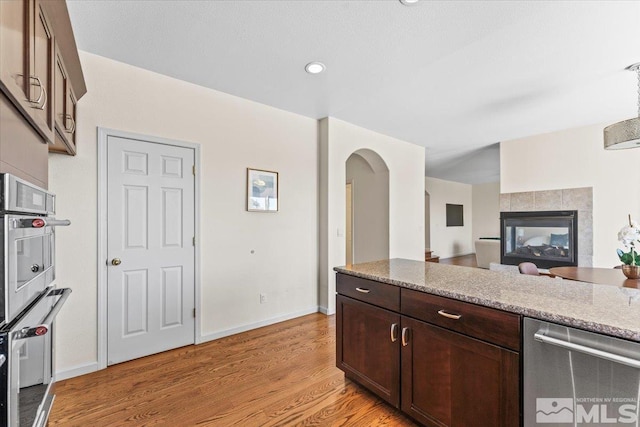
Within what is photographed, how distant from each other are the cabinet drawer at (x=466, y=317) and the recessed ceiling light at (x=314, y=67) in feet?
6.77

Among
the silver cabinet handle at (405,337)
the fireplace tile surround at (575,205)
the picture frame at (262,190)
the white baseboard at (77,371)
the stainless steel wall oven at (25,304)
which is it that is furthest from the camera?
the fireplace tile surround at (575,205)

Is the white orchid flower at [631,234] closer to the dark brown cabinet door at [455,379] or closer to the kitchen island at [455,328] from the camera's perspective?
the kitchen island at [455,328]

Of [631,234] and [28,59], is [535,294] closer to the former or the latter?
[631,234]

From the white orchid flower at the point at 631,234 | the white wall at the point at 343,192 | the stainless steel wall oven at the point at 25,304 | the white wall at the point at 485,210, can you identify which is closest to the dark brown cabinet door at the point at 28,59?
the stainless steel wall oven at the point at 25,304

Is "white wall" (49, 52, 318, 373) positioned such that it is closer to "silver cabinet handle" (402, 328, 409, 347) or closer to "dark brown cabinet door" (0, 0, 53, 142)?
"dark brown cabinet door" (0, 0, 53, 142)

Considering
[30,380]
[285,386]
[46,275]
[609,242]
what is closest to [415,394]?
[285,386]

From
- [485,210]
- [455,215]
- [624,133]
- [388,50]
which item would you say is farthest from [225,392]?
[485,210]

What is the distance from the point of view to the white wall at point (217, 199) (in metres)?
2.40

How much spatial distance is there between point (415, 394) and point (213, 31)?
2.78 meters

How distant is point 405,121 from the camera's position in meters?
4.29

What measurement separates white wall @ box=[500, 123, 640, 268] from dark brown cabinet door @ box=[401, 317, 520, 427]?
4722 millimetres

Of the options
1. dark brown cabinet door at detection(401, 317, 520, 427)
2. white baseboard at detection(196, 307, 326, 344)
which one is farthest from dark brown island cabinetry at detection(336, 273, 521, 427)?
white baseboard at detection(196, 307, 326, 344)

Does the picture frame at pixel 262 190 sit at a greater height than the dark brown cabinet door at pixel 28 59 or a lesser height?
lesser

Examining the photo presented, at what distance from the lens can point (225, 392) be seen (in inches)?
85.6
